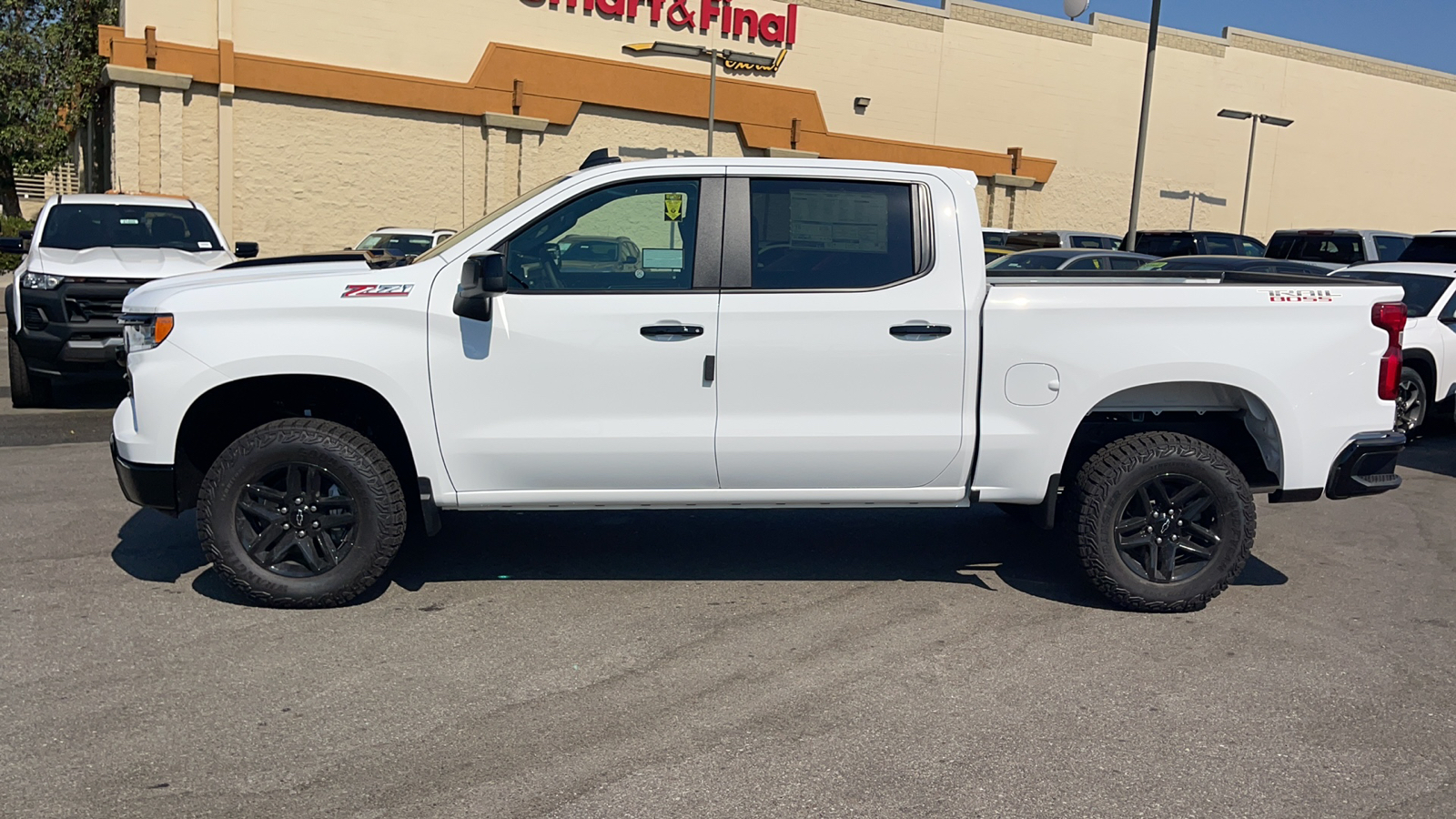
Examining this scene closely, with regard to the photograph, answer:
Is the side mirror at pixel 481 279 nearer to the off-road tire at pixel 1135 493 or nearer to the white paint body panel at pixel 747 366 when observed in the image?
the white paint body panel at pixel 747 366

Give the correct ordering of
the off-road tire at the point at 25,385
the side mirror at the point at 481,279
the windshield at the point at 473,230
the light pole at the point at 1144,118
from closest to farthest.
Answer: the side mirror at the point at 481,279 → the windshield at the point at 473,230 → the off-road tire at the point at 25,385 → the light pole at the point at 1144,118

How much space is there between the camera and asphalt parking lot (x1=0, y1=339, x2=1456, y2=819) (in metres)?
3.81

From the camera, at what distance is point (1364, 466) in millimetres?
5762

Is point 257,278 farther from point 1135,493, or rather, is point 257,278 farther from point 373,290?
point 1135,493

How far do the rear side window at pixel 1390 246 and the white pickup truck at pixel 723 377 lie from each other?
16.1 meters

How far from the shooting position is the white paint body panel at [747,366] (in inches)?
207

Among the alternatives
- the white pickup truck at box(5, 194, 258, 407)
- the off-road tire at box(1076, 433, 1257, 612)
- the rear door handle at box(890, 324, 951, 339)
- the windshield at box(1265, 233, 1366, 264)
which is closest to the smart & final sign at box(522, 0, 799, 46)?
the windshield at box(1265, 233, 1366, 264)

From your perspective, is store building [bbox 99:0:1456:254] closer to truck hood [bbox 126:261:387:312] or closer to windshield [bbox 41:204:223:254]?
windshield [bbox 41:204:223:254]

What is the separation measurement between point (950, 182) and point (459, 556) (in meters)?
3.14

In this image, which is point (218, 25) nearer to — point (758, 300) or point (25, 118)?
point (25, 118)

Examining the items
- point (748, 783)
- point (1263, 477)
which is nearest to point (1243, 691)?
point (1263, 477)

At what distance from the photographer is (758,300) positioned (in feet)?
17.7

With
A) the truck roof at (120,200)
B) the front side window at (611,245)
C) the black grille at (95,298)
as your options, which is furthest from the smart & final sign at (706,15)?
the front side window at (611,245)

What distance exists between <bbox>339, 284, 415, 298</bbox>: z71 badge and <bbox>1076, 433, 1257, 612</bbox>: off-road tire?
10.5ft
